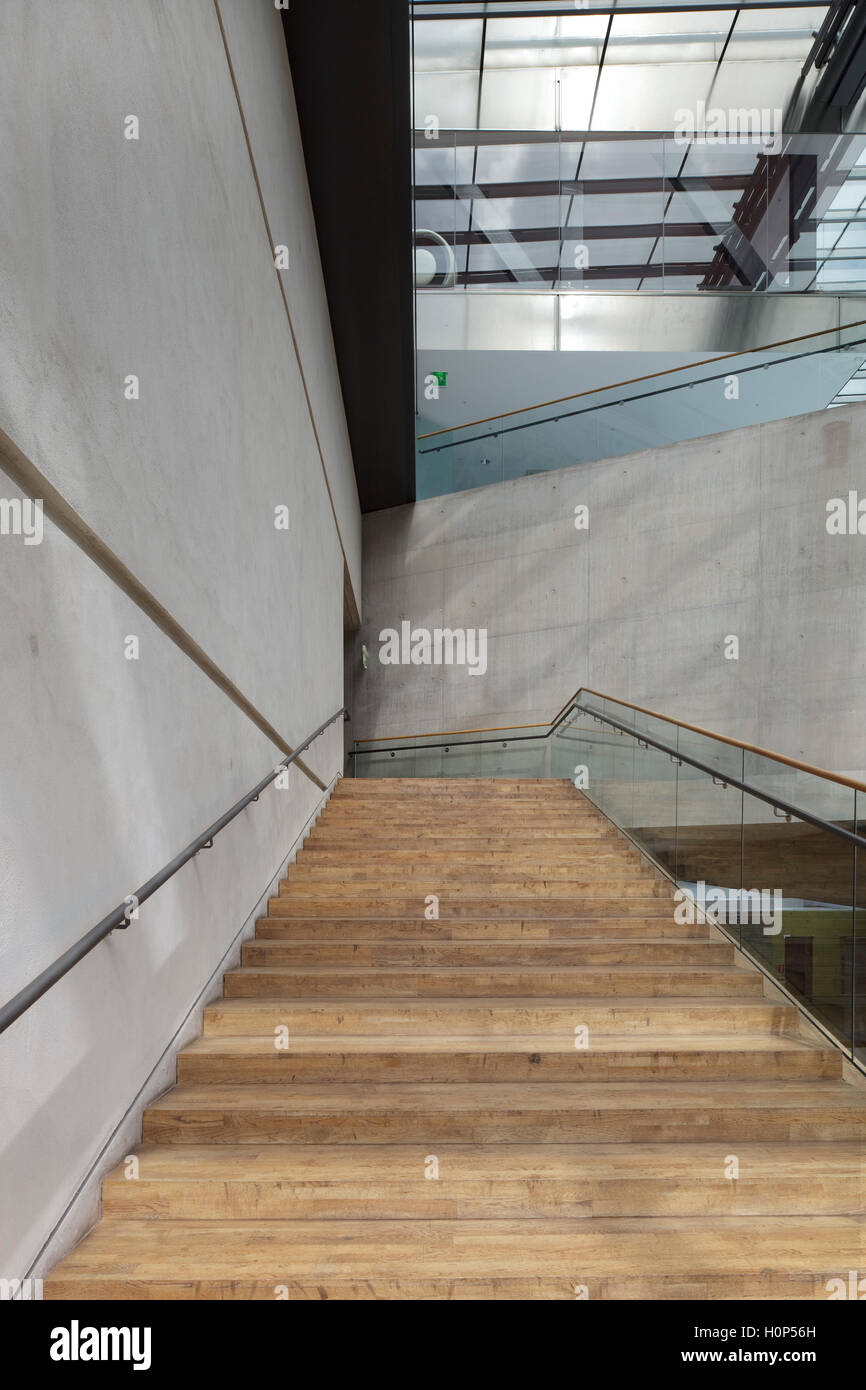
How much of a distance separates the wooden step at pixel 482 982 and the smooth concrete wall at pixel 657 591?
5.41 metres

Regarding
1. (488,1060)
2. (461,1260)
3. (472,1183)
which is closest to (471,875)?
(488,1060)

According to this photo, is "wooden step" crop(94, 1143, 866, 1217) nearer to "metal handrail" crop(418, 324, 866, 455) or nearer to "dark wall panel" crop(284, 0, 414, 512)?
"dark wall panel" crop(284, 0, 414, 512)

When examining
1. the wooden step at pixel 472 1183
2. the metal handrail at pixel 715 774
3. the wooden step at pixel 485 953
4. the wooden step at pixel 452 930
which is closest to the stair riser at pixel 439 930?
the wooden step at pixel 452 930

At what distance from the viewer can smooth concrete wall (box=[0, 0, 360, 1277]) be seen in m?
1.81

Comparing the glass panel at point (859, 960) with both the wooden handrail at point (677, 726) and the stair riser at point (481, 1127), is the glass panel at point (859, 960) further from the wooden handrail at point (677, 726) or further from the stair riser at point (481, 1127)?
the stair riser at point (481, 1127)

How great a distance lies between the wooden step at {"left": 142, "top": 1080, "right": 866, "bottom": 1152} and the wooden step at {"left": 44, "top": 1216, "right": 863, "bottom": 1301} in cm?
42

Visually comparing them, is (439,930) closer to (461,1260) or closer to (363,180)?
(461,1260)

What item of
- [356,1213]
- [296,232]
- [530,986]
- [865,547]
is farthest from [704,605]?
[356,1213]

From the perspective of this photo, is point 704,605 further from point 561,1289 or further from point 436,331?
point 561,1289

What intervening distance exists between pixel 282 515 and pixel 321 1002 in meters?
2.76

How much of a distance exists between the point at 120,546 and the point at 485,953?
253 cm

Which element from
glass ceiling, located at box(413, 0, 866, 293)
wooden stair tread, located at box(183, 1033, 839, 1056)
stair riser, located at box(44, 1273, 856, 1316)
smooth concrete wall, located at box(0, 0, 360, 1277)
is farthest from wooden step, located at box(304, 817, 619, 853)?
glass ceiling, located at box(413, 0, 866, 293)

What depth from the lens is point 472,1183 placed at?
2.53 meters

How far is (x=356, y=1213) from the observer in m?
2.40
